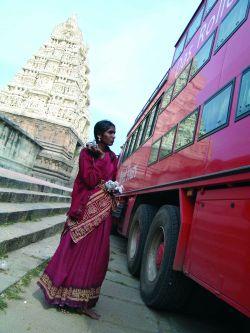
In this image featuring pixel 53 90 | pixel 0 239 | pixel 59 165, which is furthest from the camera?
pixel 53 90

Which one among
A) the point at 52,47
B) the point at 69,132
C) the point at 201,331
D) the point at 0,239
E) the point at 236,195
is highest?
the point at 52,47

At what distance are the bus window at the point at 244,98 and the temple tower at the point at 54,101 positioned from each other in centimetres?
1919

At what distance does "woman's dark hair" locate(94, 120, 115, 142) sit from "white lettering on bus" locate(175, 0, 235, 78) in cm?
188

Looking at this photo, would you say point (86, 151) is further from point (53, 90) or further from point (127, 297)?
point (53, 90)

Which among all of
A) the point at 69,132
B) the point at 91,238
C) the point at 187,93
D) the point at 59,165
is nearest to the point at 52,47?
the point at 69,132

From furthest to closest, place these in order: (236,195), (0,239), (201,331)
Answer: (0,239) < (201,331) < (236,195)

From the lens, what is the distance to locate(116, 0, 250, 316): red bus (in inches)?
101

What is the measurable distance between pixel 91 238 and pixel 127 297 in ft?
4.14

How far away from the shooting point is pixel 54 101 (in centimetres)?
2392

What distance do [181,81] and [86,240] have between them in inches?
118

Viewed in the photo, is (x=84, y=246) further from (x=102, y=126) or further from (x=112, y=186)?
(x=102, y=126)

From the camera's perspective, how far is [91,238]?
320cm

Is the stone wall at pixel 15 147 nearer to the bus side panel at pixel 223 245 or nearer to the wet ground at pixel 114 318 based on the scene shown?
the wet ground at pixel 114 318

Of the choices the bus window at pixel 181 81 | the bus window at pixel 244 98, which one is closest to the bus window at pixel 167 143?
the bus window at pixel 181 81
